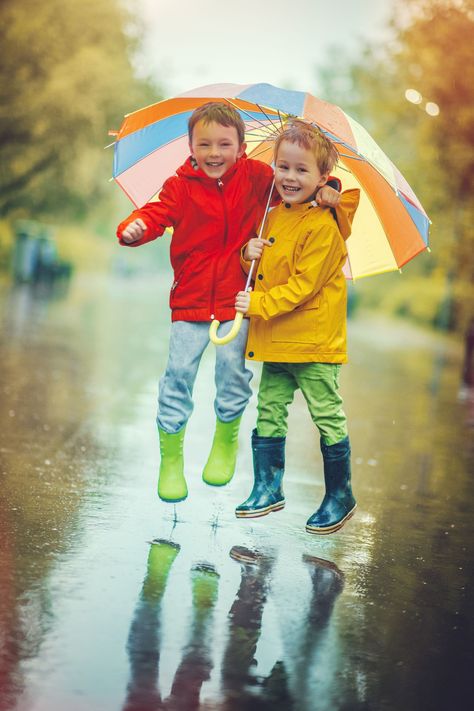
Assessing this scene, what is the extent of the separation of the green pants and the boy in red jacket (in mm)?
114

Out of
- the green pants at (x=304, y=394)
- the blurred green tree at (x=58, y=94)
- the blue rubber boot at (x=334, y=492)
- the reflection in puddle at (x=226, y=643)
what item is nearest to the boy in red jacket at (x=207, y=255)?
the green pants at (x=304, y=394)

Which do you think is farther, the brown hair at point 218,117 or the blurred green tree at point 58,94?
the blurred green tree at point 58,94

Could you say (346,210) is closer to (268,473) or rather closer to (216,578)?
(268,473)

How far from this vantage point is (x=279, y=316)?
5438mm

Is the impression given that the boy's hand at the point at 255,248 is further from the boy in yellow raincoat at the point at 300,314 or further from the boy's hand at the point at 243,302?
the boy's hand at the point at 243,302

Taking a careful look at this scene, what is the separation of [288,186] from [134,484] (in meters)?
2.29

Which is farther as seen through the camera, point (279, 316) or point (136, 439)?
point (136, 439)

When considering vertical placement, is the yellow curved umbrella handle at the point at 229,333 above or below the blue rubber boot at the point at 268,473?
above

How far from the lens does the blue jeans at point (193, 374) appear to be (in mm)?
5488

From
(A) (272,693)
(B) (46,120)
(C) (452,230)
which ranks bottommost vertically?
(A) (272,693)

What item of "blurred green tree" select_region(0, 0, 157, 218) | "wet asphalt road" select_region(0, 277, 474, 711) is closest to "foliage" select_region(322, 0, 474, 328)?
"blurred green tree" select_region(0, 0, 157, 218)

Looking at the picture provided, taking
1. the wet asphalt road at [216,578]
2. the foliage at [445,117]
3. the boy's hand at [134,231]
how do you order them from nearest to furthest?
the wet asphalt road at [216,578] < the boy's hand at [134,231] < the foliage at [445,117]

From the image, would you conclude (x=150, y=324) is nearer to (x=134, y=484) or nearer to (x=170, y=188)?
(x=134, y=484)

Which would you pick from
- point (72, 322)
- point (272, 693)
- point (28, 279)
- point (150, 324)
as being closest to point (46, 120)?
point (28, 279)
